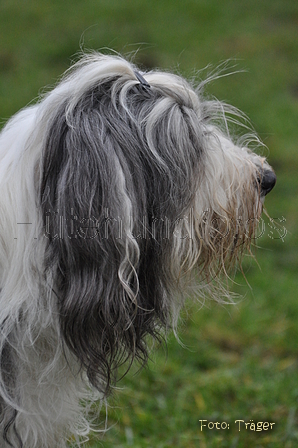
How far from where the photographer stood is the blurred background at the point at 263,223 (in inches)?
129

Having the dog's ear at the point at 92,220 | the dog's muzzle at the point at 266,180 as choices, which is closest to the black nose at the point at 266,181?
the dog's muzzle at the point at 266,180

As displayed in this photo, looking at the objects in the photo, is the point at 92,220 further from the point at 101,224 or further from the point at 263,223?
the point at 263,223

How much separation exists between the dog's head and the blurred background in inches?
14.0

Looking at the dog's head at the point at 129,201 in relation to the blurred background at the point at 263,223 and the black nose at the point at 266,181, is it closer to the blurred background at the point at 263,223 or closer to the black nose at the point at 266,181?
the black nose at the point at 266,181

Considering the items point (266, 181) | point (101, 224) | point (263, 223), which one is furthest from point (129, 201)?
point (263, 223)

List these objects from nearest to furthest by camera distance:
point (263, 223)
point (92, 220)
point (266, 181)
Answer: point (92, 220) → point (266, 181) → point (263, 223)

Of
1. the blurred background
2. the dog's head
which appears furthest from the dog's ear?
the blurred background

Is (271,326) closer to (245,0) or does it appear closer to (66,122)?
(66,122)

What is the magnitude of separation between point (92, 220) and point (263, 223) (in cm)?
89

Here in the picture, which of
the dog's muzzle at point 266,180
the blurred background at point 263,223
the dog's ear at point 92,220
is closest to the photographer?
the dog's ear at point 92,220

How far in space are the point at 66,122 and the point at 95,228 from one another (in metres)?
0.39

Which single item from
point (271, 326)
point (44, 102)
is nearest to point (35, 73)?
point (271, 326)

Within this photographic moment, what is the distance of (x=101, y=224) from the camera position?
6.52 ft

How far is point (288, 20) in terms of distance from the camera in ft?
31.7
